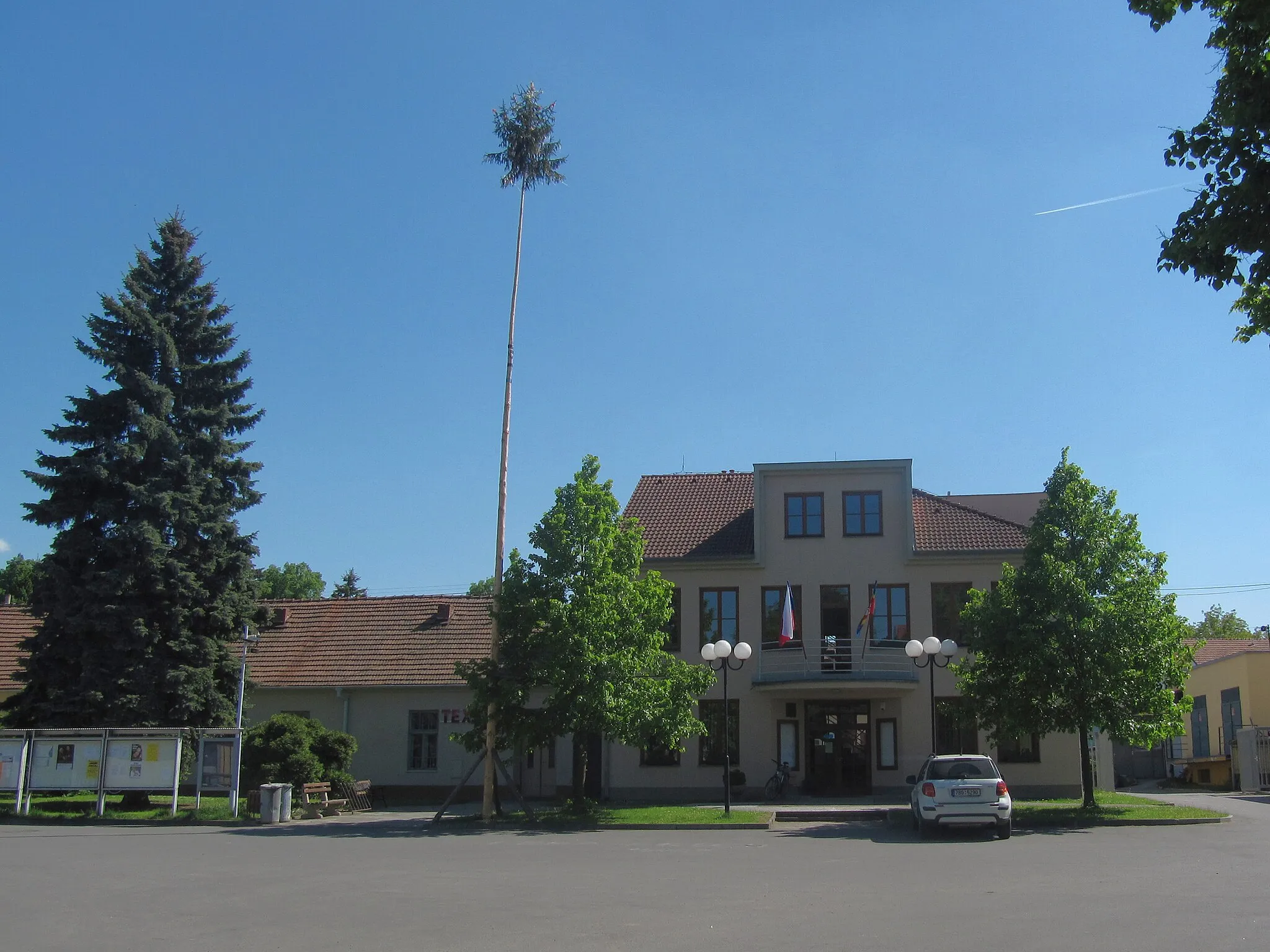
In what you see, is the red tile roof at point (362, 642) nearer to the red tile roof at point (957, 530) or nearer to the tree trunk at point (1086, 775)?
the red tile roof at point (957, 530)

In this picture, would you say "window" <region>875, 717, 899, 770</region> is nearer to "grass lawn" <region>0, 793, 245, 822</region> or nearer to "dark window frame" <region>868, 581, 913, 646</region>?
"dark window frame" <region>868, 581, 913, 646</region>

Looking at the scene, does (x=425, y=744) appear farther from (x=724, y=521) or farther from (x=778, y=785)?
(x=724, y=521)

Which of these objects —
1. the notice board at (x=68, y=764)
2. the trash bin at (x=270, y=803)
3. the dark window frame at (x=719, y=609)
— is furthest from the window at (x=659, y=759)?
the notice board at (x=68, y=764)

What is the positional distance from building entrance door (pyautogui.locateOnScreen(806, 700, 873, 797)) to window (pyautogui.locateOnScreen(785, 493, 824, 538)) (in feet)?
17.0

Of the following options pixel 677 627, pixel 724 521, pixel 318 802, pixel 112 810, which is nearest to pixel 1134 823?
pixel 677 627

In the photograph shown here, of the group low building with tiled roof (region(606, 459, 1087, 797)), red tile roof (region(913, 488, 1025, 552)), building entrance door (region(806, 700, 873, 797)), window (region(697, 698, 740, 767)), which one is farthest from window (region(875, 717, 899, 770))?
red tile roof (region(913, 488, 1025, 552))

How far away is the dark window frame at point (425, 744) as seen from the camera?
34.7m

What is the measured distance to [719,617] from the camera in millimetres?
34656

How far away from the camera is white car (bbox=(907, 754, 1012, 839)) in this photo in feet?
67.4

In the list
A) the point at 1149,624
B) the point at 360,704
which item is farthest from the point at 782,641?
the point at 360,704

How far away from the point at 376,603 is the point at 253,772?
10.7 m

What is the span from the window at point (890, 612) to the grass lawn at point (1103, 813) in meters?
6.89

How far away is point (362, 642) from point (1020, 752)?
2077 centimetres

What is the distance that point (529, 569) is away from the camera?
2669 cm
